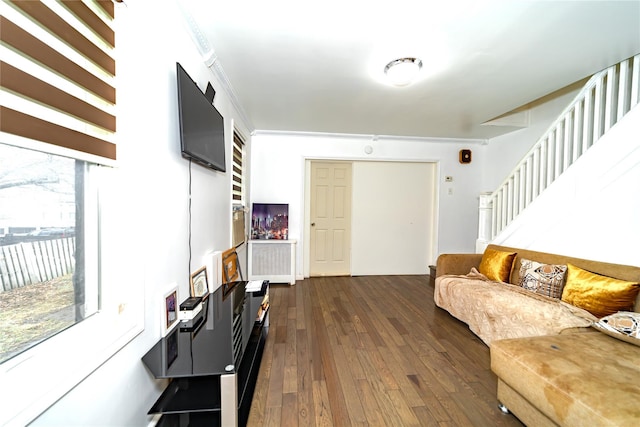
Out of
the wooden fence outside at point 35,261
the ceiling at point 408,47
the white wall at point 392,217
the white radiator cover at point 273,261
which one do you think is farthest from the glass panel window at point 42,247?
the white wall at point 392,217

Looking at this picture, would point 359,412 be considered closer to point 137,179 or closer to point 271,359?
point 271,359

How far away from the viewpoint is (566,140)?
2.47 metres

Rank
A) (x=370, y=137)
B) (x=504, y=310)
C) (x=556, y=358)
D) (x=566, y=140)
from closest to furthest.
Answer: (x=556, y=358) → (x=504, y=310) → (x=566, y=140) → (x=370, y=137)

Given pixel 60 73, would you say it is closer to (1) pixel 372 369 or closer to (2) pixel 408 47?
(2) pixel 408 47

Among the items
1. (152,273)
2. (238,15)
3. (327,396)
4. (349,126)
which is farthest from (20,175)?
Answer: (349,126)

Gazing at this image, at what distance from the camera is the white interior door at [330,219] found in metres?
4.10

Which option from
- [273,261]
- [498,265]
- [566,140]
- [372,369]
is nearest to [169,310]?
[372,369]

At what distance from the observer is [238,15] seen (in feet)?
4.74

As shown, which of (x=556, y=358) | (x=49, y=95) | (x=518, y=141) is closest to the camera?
(x=49, y=95)

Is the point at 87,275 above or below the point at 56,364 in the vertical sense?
above

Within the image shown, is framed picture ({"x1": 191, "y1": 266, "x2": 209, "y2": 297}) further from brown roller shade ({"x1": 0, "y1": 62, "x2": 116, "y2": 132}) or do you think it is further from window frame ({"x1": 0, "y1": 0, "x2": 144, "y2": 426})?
brown roller shade ({"x1": 0, "y1": 62, "x2": 116, "y2": 132})

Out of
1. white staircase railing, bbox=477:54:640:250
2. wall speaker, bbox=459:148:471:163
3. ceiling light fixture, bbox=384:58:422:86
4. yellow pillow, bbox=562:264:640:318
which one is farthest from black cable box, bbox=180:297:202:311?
wall speaker, bbox=459:148:471:163

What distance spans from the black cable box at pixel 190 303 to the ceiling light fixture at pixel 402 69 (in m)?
2.15

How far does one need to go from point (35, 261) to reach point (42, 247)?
0.04 meters
